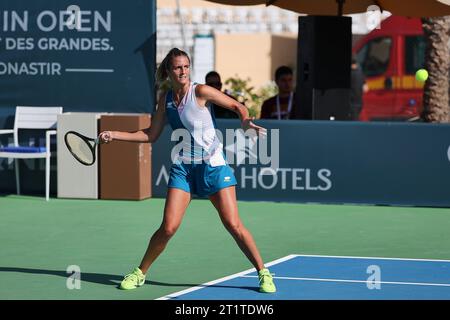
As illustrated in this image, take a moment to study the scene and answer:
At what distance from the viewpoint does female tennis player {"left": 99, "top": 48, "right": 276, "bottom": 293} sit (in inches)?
355

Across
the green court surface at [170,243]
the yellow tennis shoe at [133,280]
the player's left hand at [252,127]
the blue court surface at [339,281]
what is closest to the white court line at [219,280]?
the blue court surface at [339,281]

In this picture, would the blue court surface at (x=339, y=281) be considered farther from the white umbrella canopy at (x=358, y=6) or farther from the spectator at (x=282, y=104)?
the white umbrella canopy at (x=358, y=6)

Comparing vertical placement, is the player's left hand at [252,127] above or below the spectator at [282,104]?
below

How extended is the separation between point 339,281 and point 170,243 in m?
2.61

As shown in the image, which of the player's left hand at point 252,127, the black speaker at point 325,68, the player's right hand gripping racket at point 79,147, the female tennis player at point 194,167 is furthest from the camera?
the black speaker at point 325,68

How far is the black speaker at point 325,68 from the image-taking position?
607 inches

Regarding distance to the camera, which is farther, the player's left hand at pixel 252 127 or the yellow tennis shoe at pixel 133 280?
the yellow tennis shoe at pixel 133 280

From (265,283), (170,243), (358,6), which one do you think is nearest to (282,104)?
(358,6)

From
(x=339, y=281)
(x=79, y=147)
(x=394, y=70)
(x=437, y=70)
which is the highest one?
(x=394, y=70)

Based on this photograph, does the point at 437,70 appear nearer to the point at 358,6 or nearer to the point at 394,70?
the point at 358,6

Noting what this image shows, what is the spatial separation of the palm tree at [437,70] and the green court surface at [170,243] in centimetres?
393

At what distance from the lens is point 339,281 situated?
31.4 ft

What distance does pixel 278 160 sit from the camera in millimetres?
14797
